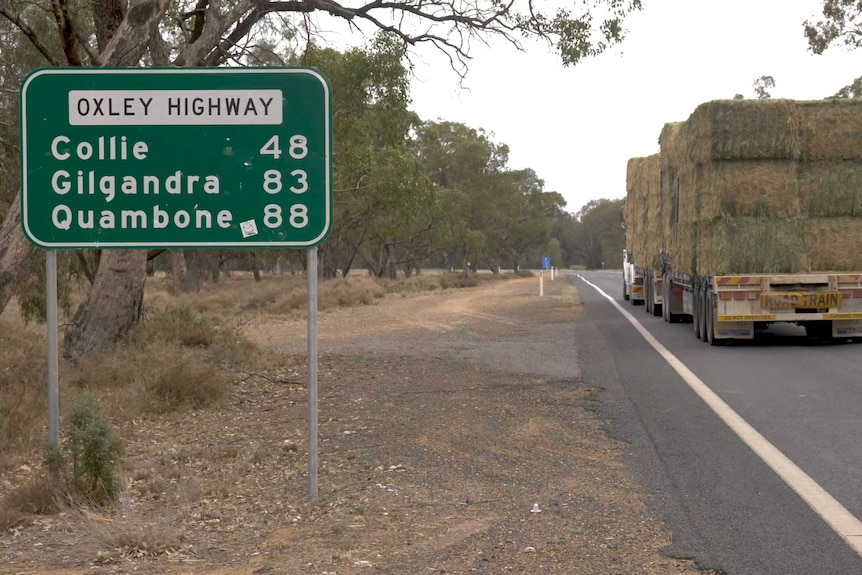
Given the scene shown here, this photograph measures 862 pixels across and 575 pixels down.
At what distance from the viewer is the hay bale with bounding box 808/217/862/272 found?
16.3 metres

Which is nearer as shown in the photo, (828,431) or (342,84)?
(828,431)

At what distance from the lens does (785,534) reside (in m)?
5.52

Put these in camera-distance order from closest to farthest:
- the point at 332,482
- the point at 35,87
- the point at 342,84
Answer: the point at 35,87 → the point at 332,482 → the point at 342,84

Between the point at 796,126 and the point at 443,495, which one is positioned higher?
the point at 796,126

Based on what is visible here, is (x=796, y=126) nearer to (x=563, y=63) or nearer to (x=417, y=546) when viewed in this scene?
(x=563, y=63)

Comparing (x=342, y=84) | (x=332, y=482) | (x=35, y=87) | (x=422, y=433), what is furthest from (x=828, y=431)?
(x=342, y=84)

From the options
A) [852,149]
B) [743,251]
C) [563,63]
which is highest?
[563,63]

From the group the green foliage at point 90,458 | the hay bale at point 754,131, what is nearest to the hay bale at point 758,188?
the hay bale at point 754,131

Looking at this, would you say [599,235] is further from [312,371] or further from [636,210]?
[312,371]

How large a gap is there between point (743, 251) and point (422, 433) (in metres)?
9.07

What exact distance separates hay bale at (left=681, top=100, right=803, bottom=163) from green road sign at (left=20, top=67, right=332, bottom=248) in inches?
438

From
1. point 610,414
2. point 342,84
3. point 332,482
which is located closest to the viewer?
point 332,482

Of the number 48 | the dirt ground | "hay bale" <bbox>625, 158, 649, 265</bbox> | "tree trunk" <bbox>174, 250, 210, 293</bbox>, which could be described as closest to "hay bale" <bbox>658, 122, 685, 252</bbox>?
"hay bale" <bbox>625, 158, 649, 265</bbox>

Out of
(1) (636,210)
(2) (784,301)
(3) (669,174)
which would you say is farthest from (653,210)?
(2) (784,301)
